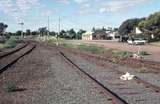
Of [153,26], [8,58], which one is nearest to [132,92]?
[8,58]

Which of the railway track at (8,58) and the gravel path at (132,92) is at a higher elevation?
the gravel path at (132,92)

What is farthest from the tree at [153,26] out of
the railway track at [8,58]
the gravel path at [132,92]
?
the gravel path at [132,92]

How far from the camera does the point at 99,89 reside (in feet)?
51.4

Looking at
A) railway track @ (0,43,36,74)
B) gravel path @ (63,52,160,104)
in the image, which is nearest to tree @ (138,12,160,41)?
railway track @ (0,43,36,74)

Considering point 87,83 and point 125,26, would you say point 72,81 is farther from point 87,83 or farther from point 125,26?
point 125,26

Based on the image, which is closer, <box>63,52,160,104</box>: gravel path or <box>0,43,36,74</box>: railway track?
<box>63,52,160,104</box>: gravel path

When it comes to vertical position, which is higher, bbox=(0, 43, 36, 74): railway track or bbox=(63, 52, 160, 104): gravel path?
bbox=(63, 52, 160, 104): gravel path

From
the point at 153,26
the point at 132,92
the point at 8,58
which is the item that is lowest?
the point at 8,58

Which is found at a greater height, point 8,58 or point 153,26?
point 153,26

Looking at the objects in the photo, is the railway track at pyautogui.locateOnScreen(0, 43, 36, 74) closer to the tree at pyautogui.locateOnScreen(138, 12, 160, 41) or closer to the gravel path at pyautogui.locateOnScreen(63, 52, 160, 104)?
the gravel path at pyautogui.locateOnScreen(63, 52, 160, 104)

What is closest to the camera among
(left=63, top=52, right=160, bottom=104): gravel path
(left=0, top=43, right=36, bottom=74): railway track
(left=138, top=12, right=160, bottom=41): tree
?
(left=63, top=52, right=160, bottom=104): gravel path

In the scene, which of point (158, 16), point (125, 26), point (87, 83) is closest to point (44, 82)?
point (87, 83)

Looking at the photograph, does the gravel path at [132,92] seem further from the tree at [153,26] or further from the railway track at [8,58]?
the tree at [153,26]

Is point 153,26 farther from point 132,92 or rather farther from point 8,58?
point 132,92
